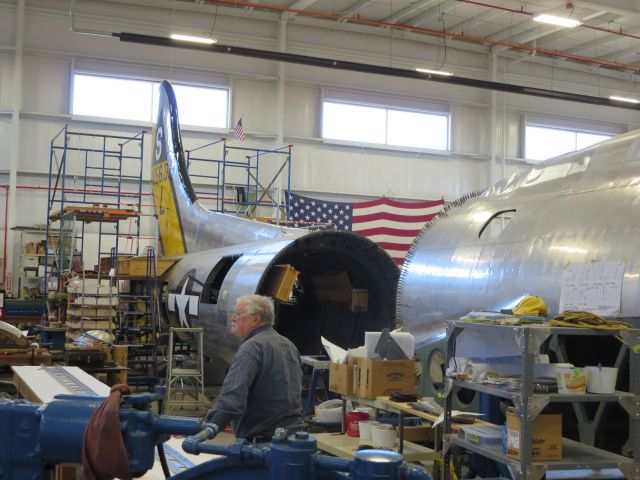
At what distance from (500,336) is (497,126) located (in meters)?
20.0

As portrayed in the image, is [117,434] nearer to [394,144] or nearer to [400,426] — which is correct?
[400,426]

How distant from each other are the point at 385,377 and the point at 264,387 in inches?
86.7

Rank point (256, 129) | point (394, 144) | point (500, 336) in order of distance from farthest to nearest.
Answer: point (394, 144) < point (256, 129) < point (500, 336)

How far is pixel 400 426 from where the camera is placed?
6.26 m

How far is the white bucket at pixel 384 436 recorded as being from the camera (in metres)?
6.45

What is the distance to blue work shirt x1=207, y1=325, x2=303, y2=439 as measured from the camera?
15.3 feet

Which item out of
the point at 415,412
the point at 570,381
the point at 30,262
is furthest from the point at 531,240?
the point at 30,262

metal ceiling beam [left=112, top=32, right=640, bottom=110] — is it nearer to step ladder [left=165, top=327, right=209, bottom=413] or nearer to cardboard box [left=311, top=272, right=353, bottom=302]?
cardboard box [left=311, top=272, right=353, bottom=302]

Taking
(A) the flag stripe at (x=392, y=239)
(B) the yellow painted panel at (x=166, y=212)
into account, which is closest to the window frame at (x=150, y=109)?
(B) the yellow painted panel at (x=166, y=212)

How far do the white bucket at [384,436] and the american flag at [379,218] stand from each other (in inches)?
537

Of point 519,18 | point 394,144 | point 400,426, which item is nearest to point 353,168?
point 394,144

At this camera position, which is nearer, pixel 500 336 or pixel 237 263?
pixel 500 336

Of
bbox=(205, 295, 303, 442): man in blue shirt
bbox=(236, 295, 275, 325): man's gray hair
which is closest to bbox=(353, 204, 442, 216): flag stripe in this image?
bbox=(236, 295, 275, 325): man's gray hair

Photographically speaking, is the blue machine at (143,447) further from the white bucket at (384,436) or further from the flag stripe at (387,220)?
the flag stripe at (387,220)
